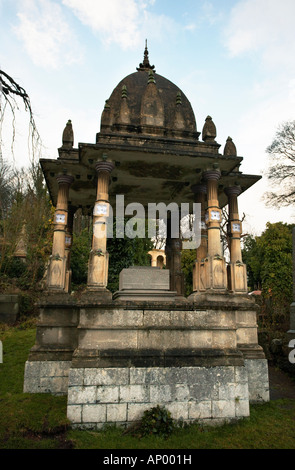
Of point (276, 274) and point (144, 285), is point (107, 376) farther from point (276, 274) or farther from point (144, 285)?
point (276, 274)

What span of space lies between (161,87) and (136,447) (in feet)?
30.0

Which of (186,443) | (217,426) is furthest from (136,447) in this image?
(217,426)

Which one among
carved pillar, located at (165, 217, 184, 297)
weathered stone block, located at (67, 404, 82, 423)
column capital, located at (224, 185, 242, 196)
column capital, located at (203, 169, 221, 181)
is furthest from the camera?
carved pillar, located at (165, 217, 184, 297)

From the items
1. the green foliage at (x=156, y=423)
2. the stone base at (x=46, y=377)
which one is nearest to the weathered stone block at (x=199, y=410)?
the green foliage at (x=156, y=423)

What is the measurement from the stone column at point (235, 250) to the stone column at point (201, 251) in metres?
0.83

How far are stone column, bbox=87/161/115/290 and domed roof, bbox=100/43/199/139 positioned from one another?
3.58 ft

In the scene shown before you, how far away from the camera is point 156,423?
19.6 ft

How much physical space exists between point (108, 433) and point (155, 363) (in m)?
1.48

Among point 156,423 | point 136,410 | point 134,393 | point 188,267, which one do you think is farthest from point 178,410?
point 188,267

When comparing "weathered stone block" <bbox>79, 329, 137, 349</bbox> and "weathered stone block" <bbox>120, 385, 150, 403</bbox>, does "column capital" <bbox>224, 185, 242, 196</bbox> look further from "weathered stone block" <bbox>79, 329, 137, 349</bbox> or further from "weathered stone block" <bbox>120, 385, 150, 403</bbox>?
"weathered stone block" <bbox>120, 385, 150, 403</bbox>

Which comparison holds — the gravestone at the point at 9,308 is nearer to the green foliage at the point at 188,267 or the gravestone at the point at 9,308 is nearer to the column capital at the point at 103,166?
the green foliage at the point at 188,267

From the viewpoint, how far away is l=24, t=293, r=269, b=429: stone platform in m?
6.18

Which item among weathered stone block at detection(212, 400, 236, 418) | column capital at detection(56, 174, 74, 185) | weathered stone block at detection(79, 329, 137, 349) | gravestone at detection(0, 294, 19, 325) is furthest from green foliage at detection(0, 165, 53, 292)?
weathered stone block at detection(212, 400, 236, 418)

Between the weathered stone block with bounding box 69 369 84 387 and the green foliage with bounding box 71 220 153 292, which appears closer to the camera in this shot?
the weathered stone block with bounding box 69 369 84 387
